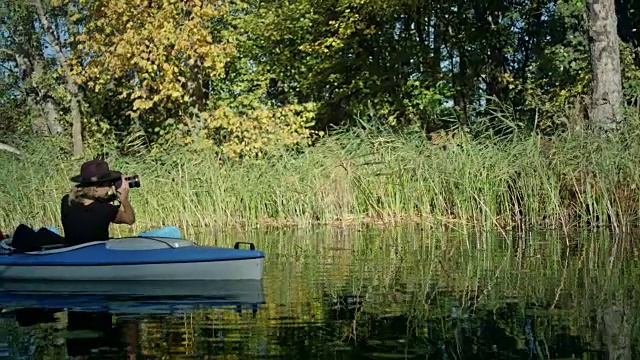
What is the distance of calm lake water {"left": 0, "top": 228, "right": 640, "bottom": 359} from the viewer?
16.5 feet

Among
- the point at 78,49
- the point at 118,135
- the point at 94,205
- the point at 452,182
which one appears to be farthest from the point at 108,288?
the point at 118,135

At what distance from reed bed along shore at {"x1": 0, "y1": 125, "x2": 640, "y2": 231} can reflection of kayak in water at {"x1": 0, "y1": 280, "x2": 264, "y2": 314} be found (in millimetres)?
5254

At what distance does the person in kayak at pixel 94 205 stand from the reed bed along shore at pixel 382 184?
17.3 feet

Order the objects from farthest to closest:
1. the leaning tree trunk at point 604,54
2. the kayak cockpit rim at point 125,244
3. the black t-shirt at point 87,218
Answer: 1. the leaning tree trunk at point 604,54
2. the black t-shirt at point 87,218
3. the kayak cockpit rim at point 125,244

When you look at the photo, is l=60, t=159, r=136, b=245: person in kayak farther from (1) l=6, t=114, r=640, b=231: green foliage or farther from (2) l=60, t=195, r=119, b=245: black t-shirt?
(1) l=6, t=114, r=640, b=231: green foliage

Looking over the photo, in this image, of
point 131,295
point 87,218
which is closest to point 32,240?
point 87,218

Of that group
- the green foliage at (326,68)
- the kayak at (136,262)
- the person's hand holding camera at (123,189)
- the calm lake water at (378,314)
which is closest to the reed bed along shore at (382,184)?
the calm lake water at (378,314)

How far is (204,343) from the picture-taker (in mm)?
5184

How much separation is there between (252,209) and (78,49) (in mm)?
7238

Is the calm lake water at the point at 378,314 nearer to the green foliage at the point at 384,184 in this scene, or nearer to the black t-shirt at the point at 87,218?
the black t-shirt at the point at 87,218

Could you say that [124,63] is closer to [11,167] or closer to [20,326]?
[11,167]

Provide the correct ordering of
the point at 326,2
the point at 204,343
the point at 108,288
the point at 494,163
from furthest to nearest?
the point at 326,2, the point at 494,163, the point at 108,288, the point at 204,343

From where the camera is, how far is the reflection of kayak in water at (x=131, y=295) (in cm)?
669

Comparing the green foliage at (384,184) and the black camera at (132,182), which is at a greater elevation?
the green foliage at (384,184)
